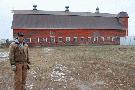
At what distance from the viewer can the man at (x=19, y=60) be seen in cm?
1160

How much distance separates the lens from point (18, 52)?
11.7 m

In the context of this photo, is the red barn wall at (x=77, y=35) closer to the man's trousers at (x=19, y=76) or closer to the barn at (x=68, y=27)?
the barn at (x=68, y=27)

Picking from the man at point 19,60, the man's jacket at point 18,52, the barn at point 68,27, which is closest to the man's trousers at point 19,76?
the man at point 19,60

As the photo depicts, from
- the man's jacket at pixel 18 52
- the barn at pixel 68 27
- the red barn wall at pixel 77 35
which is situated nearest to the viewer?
the man's jacket at pixel 18 52

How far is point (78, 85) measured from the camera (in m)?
14.6

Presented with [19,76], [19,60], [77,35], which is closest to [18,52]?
[19,60]

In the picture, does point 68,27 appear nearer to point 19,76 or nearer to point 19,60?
point 19,60

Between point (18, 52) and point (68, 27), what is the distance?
59.9 metres

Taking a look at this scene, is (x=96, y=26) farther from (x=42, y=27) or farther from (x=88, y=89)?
(x=88, y=89)

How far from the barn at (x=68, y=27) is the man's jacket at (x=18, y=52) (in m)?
56.1

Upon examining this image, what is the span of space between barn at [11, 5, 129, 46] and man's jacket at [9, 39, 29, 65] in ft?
184

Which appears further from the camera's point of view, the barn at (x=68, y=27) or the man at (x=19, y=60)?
the barn at (x=68, y=27)

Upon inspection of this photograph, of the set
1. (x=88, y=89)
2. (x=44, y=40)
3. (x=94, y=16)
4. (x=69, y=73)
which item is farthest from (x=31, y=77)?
(x=94, y=16)

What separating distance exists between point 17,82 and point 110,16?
67.9 meters
